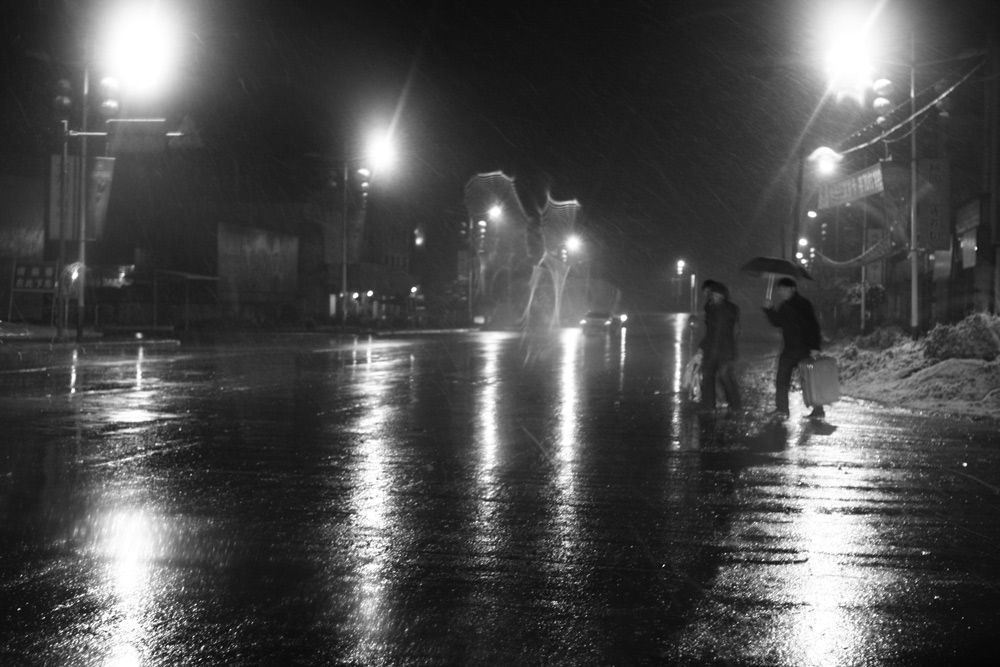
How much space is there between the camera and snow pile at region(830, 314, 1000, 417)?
14.7m

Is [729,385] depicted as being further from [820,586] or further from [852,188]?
[852,188]

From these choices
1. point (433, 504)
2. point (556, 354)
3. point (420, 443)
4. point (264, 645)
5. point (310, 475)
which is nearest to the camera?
point (264, 645)

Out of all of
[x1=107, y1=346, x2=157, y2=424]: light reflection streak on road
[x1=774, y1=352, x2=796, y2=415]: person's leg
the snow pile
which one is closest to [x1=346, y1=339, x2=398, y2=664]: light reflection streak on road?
[x1=107, y1=346, x2=157, y2=424]: light reflection streak on road

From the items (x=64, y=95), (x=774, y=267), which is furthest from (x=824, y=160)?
(x=64, y=95)

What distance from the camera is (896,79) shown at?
26531mm

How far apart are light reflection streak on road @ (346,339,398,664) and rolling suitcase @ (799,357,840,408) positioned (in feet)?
17.7

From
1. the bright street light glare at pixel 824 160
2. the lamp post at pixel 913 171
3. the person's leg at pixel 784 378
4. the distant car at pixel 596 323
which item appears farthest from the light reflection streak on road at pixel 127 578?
the distant car at pixel 596 323

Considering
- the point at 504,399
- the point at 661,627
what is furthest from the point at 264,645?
the point at 504,399

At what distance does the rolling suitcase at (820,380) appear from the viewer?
12898mm

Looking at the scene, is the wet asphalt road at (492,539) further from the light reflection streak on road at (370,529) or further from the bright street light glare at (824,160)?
the bright street light glare at (824,160)

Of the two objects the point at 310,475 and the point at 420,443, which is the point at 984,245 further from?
the point at 310,475

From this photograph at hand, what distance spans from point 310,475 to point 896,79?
22.9 metres

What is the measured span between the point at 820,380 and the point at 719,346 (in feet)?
4.89

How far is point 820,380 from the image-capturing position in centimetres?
1292
